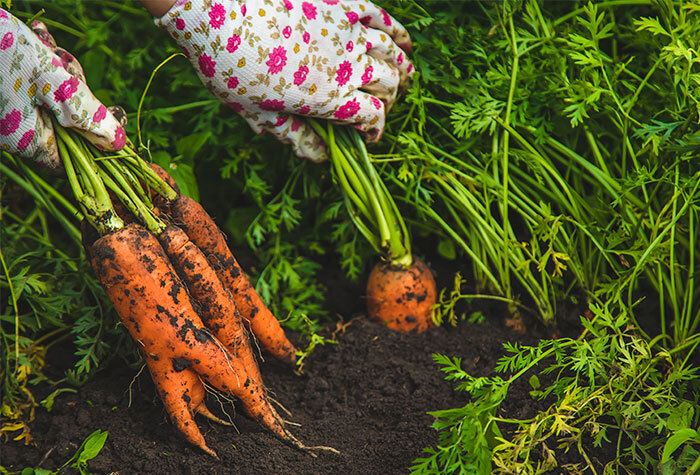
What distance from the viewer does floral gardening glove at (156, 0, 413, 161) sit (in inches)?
52.5

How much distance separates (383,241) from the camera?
1.65m

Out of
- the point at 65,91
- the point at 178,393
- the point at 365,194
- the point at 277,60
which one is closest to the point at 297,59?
the point at 277,60

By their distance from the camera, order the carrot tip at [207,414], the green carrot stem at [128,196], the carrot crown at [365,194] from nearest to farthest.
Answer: the green carrot stem at [128,196] < the carrot tip at [207,414] < the carrot crown at [365,194]

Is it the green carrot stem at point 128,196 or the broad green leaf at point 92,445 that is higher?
the green carrot stem at point 128,196

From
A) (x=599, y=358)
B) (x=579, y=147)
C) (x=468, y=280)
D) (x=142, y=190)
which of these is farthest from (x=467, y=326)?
(x=142, y=190)

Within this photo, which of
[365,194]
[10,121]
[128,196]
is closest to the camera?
[10,121]

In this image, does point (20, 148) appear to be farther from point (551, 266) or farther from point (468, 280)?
point (551, 266)

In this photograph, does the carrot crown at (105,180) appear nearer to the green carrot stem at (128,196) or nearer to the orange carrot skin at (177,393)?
the green carrot stem at (128,196)

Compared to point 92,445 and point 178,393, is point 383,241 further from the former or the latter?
point 92,445

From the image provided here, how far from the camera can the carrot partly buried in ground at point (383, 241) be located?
162cm

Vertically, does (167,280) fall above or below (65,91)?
below

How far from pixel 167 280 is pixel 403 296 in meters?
0.67

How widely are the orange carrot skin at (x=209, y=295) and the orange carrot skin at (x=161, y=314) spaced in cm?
4

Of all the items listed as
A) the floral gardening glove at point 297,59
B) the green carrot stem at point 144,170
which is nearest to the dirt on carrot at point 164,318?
the green carrot stem at point 144,170
